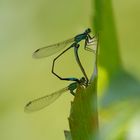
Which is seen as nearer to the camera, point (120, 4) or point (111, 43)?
point (111, 43)

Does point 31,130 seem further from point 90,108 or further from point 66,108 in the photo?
point 90,108

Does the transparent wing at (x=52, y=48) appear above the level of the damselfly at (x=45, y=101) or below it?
above

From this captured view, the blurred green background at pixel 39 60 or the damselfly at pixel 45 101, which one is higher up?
the blurred green background at pixel 39 60

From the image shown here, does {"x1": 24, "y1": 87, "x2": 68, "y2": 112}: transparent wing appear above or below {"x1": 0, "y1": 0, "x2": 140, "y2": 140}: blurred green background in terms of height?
below

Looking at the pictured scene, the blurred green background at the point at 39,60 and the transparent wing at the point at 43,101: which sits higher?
the blurred green background at the point at 39,60

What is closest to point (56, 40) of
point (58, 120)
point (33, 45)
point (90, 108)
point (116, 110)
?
point (33, 45)

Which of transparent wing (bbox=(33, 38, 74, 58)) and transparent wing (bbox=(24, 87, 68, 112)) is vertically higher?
transparent wing (bbox=(33, 38, 74, 58))
